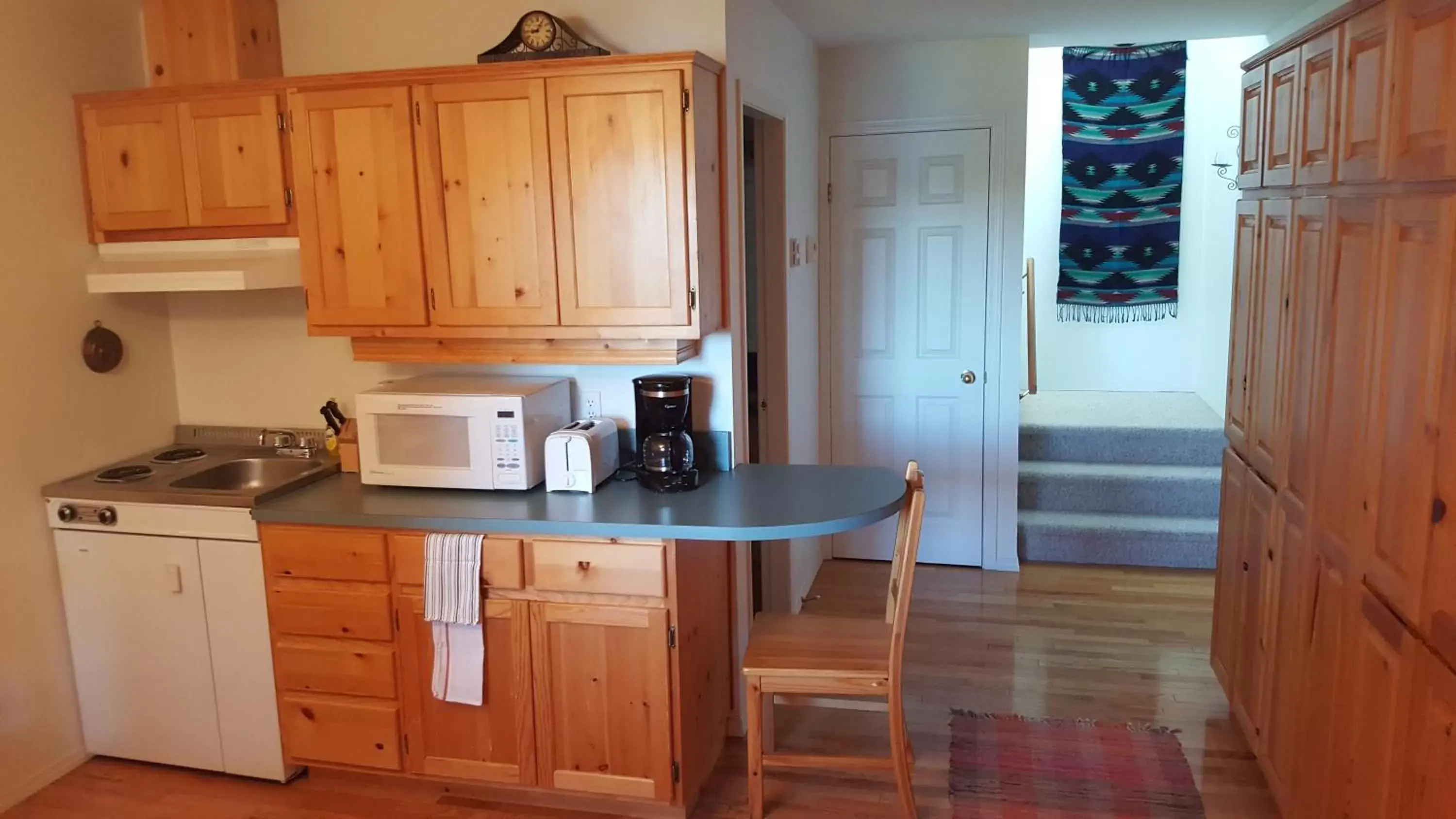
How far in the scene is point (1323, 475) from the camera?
243 cm

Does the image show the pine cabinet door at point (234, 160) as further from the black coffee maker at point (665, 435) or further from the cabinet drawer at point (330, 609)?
the black coffee maker at point (665, 435)

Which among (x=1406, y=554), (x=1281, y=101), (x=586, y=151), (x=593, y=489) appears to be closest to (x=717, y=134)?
(x=586, y=151)

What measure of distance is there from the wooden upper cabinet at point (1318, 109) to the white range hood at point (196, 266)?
2921mm

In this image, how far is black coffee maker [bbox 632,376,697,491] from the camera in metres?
2.92

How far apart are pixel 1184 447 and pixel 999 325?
1.41 m

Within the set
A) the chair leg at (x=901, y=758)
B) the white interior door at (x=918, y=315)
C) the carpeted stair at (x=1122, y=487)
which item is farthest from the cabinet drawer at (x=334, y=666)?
the carpeted stair at (x=1122, y=487)

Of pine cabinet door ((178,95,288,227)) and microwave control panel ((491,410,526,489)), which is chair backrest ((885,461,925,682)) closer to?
microwave control panel ((491,410,526,489))

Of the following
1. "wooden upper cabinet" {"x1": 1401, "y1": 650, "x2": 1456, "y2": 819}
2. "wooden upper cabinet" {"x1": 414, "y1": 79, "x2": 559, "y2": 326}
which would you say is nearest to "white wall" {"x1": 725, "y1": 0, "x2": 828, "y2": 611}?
"wooden upper cabinet" {"x1": 414, "y1": 79, "x2": 559, "y2": 326}

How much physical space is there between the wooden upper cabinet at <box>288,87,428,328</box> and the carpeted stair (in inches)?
131

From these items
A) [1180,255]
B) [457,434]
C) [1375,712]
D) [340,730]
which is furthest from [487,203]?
[1180,255]

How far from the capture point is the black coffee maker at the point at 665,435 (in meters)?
2.92

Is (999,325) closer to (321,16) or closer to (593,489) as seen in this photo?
(593,489)

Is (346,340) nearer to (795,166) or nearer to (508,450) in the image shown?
(508,450)

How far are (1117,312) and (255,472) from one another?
16.3ft
